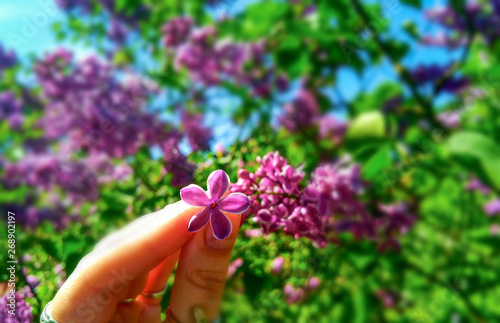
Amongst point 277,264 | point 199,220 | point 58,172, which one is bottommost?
point 58,172

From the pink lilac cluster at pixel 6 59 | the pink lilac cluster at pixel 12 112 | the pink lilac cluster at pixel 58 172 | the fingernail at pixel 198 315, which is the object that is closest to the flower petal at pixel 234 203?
the fingernail at pixel 198 315

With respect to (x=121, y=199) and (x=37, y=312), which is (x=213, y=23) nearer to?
(x=121, y=199)

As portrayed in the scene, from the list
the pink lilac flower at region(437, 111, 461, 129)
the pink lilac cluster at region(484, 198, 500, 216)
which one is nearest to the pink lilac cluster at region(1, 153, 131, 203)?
the pink lilac flower at region(437, 111, 461, 129)

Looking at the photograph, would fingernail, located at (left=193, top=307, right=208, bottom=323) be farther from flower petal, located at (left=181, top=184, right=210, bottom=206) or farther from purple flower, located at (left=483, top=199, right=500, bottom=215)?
purple flower, located at (left=483, top=199, right=500, bottom=215)

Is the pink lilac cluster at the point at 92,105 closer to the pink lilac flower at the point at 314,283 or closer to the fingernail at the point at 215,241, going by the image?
the pink lilac flower at the point at 314,283

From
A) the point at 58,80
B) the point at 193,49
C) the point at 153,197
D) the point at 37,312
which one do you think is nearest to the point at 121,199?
the point at 153,197

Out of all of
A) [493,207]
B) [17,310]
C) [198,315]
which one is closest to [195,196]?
[198,315]

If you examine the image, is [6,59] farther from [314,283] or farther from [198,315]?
[198,315]
